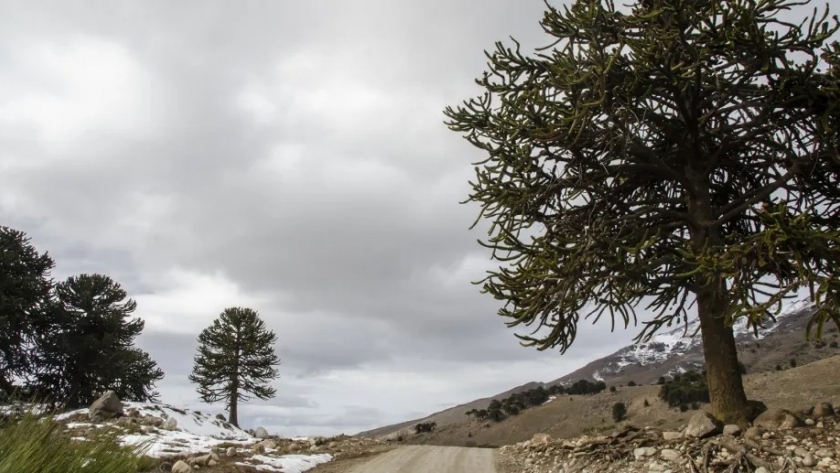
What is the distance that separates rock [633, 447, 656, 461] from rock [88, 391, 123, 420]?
19732 mm

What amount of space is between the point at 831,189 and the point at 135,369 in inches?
1252

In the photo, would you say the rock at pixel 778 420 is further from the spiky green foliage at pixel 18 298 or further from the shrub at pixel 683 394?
the spiky green foliage at pixel 18 298

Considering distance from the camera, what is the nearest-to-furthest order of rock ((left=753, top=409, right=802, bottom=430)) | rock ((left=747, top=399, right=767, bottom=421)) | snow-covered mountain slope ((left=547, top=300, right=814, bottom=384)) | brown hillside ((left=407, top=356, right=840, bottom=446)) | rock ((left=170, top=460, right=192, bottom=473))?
1. rock ((left=753, top=409, right=802, bottom=430))
2. rock ((left=747, top=399, right=767, bottom=421))
3. rock ((left=170, top=460, right=192, bottom=473))
4. brown hillside ((left=407, top=356, right=840, bottom=446))
5. snow-covered mountain slope ((left=547, top=300, right=814, bottom=384))

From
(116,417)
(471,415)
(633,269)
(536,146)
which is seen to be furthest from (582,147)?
(471,415)

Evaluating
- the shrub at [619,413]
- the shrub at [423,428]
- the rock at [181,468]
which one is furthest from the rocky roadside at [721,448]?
the shrub at [423,428]

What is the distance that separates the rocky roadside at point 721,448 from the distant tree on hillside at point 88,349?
2586 cm

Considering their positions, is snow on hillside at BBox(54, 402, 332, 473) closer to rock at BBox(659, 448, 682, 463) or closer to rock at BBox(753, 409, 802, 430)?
rock at BBox(659, 448, 682, 463)

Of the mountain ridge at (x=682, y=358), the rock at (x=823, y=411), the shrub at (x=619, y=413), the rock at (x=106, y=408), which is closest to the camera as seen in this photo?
the rock at (x=823, y=411)

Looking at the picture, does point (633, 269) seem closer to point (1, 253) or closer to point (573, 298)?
point (573, 298)

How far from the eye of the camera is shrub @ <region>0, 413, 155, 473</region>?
12.7 feet

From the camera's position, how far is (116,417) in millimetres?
22047

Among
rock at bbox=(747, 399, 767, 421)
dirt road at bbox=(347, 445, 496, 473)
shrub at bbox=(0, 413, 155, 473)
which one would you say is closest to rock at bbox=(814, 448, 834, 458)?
rock at bbox=(747, 399, 767, 421)

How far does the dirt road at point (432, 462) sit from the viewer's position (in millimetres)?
12758

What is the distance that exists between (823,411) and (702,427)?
202cm
